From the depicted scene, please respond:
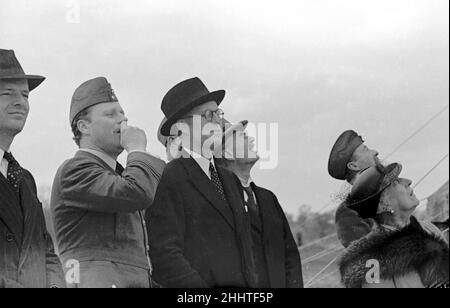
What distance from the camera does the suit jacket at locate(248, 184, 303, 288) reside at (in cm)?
473

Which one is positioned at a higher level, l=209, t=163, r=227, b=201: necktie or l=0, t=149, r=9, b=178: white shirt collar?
l=0, t=149, r=9, b=178: white shirt collar

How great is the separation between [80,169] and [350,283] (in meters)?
1.55

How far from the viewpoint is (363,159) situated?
17.0 ft

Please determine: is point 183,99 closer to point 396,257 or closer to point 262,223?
point 262,223

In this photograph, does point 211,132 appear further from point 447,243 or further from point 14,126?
point 447,243

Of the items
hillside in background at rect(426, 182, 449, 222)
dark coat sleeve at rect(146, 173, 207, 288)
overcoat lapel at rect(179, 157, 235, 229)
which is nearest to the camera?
dark coat sleeve at rect(146, 173, 207, 288)

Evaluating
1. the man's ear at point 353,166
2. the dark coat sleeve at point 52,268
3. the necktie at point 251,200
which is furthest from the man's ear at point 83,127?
the man's ear at point 353,166

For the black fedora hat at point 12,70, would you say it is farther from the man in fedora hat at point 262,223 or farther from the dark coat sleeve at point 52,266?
the man in fedora hat at point 262,223

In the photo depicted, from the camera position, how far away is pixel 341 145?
16.8 ft

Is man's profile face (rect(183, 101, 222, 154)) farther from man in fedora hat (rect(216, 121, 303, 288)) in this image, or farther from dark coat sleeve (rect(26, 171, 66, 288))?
dark coat sleeve (rect(26, 171, 66, 288))

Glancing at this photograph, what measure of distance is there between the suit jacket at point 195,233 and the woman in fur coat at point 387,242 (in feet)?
2.41

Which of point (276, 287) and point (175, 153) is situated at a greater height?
point (175, 153)

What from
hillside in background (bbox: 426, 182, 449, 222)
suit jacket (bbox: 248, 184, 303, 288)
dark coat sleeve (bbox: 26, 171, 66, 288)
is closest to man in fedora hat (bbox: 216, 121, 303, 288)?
suit jacket (bbox: 248, 184, 303, 288)
